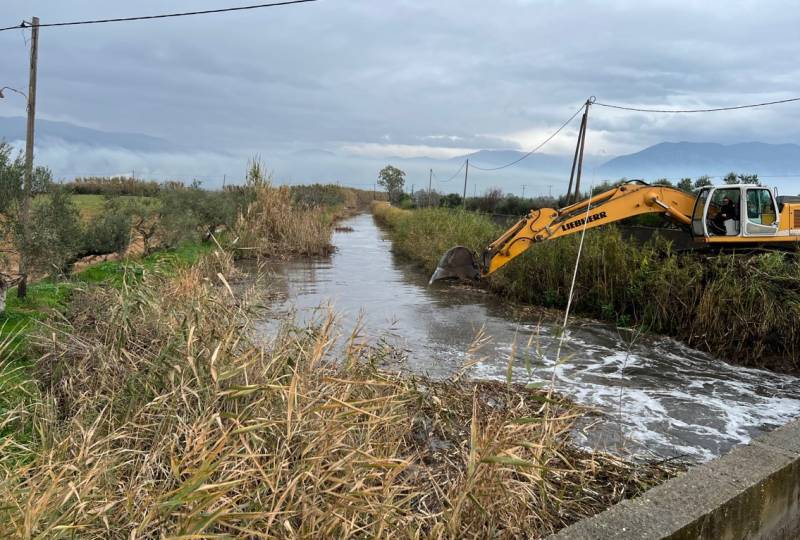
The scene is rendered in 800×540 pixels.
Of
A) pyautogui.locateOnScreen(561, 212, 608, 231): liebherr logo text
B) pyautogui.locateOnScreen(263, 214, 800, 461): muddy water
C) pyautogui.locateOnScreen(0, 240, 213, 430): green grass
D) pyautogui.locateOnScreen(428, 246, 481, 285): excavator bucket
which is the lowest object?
pyautogui.locateOnScreen(263, 214, 800, 461): muddy water

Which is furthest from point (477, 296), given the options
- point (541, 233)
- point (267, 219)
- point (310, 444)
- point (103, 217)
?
point (310, 444)

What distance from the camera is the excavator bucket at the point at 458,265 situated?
11.1m

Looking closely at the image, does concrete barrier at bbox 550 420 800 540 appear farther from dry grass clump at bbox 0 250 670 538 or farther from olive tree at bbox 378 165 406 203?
olive tree at bbox 378 165 406 203

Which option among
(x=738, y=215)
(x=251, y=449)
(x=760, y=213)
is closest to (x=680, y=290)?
(x=738, y=215)

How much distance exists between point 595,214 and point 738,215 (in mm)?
2396

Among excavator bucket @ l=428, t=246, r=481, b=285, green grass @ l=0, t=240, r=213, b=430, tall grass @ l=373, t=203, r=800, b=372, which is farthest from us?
excavator bucket @ l=428, t=246, r=481, b=285

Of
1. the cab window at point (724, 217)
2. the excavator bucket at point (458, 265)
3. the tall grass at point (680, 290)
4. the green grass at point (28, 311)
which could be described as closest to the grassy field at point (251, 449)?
the green grass at point (28, 311)

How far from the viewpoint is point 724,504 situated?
2873 mm

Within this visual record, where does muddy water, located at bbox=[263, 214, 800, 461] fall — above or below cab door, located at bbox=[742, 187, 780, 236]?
below

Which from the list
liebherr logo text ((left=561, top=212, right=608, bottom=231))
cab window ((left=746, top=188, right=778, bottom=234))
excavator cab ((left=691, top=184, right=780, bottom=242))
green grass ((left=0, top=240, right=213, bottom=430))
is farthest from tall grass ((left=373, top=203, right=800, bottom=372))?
green grass ((left=0, top=240, right=213, bottom=430))

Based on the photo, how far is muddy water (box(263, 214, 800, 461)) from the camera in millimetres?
5641

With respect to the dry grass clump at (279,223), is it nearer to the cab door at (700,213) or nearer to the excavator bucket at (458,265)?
the excavator bucket at (458,265)

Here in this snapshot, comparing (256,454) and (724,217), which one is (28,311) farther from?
(724,217)

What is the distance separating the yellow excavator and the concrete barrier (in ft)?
21.7
